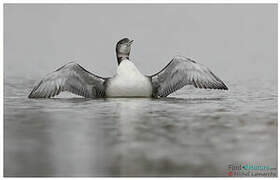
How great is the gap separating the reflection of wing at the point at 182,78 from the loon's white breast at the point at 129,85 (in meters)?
0.17

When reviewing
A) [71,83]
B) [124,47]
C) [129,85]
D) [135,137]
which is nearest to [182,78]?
[129,85]

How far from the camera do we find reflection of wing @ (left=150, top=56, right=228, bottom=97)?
8.98 metres

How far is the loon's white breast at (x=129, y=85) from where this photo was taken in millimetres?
8844

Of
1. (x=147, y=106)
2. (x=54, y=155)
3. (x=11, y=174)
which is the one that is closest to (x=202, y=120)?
(x=147, y=106)

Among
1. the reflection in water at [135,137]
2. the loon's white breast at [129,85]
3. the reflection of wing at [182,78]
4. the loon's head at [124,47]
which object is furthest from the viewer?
the loon's head at [124,47]

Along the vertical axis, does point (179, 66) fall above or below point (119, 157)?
above

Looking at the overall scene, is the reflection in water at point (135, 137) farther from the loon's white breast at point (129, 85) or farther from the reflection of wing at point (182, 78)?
the reflection of wing at point (182, 78)

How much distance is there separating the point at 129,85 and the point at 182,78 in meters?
1.02

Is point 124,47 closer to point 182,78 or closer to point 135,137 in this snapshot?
point 182,78

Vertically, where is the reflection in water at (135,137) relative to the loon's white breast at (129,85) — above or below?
below

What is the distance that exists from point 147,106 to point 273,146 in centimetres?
315

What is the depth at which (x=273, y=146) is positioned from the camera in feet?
15.8

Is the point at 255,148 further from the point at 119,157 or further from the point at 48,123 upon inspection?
the point at 48,123

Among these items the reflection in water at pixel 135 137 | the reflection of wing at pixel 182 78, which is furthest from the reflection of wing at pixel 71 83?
the reflection of wing at pixel 182 78
